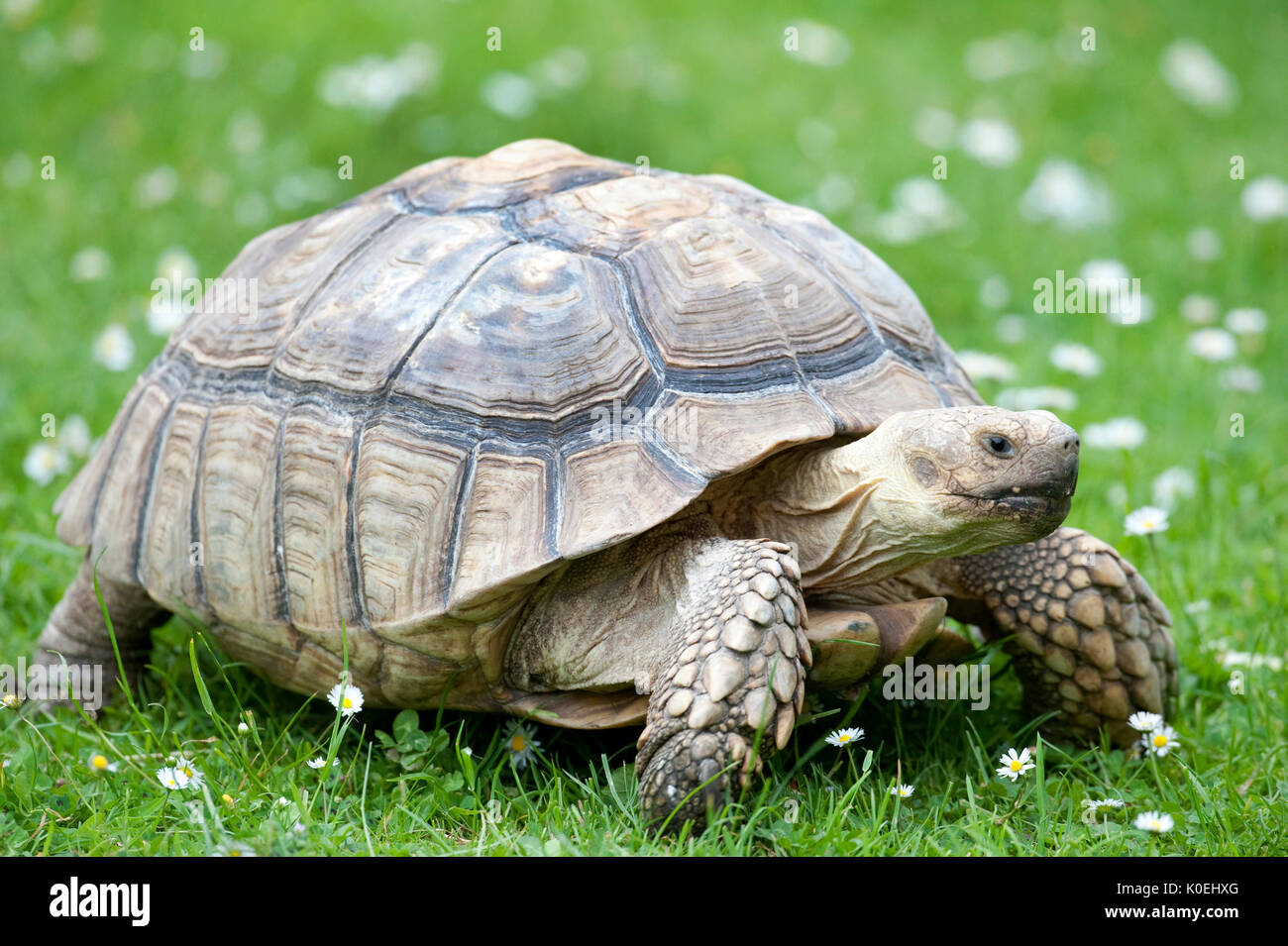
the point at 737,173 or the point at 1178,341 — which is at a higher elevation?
the point at 737,173

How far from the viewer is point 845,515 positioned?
8.90 feet

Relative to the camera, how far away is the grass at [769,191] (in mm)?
2643

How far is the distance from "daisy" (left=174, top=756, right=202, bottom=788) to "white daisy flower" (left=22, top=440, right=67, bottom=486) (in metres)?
1.82

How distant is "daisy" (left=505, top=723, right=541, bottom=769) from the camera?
2.83 metres

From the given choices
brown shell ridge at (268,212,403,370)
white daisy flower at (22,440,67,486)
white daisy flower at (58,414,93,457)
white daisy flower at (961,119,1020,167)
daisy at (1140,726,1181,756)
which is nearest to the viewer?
daisy at (1140,726,1181,756)

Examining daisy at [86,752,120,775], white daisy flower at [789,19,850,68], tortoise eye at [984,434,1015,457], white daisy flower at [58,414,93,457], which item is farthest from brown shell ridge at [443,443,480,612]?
white daisy flower at [789,19,850,68]

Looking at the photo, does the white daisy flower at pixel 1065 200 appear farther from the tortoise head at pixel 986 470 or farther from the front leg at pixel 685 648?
the front leg at pixel 685 648

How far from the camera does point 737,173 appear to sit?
6.99m

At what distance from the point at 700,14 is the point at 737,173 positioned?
9.41 ft

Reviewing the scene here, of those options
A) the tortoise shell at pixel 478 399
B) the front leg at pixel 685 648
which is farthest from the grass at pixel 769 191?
the tortoise shell at pixel 478 399

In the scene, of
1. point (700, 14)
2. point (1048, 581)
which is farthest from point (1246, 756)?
point (700, 14)

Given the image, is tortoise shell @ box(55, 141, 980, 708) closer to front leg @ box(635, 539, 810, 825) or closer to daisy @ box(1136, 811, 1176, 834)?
front leg @ box(635, 539, 810, 825)

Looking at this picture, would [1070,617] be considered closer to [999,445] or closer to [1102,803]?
[1102,803]
